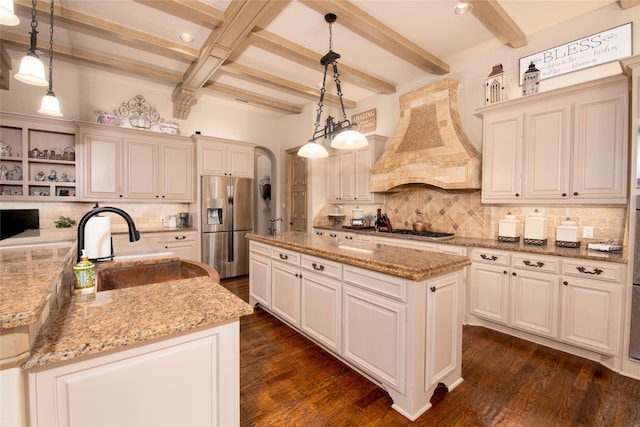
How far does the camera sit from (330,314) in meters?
2.19

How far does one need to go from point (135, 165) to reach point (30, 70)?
2.66 metres

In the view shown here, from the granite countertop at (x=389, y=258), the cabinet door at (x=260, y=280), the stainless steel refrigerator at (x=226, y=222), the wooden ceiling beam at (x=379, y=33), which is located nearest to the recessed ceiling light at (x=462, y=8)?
the wooden ceiling beam at (x=379, y=33)

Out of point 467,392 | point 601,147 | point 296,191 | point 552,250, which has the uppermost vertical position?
point 601,147

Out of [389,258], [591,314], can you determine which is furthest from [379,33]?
[591,314]

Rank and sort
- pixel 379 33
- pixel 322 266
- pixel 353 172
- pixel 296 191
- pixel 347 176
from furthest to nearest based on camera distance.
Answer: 1. pixel 296 191
2. pixel 347 176
3. pixel 353 172
4. pixel 379 33
5. pixel 322 266

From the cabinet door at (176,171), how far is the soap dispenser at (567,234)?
489 cm

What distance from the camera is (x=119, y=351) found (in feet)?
2.88

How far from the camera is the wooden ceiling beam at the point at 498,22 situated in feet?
8.48

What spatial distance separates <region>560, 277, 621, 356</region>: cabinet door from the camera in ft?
7.23

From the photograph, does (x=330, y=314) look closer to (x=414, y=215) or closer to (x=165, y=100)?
(x=414, y=215)

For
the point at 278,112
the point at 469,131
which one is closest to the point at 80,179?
the point at 278,112

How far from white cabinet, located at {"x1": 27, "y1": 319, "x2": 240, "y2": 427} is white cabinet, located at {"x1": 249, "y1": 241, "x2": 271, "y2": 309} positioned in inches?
74.8

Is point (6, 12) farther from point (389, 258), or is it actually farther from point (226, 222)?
point (226, 222)

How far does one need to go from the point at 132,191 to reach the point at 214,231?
1.31 m
